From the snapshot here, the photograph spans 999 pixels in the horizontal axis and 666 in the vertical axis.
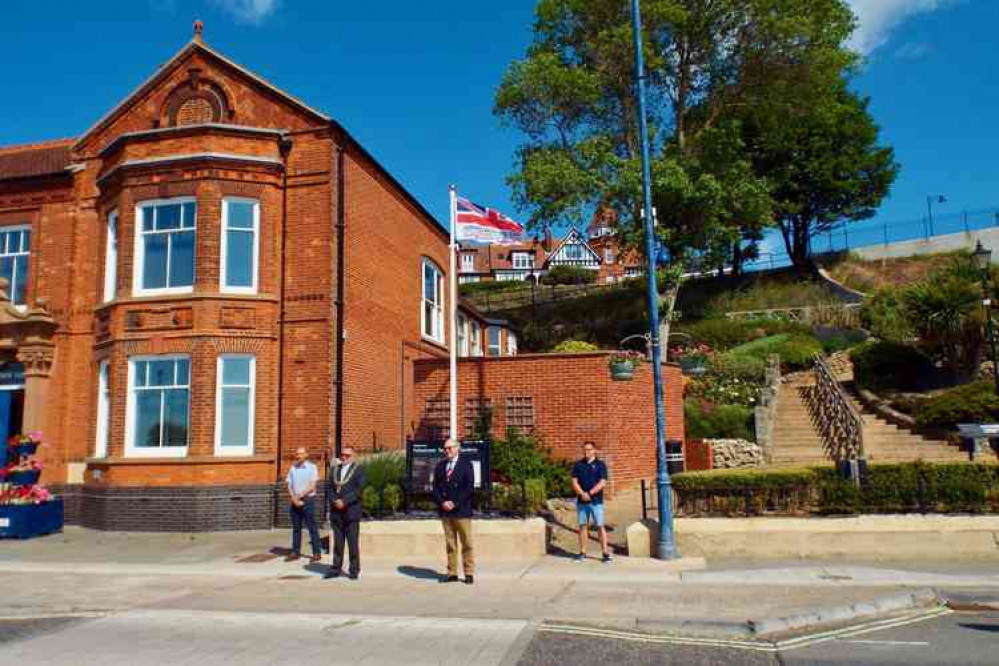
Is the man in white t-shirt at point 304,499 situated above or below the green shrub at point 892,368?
below

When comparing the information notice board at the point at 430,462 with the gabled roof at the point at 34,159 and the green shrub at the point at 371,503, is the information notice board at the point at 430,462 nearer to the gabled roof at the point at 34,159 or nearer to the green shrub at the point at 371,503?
the green shrub at the point at 371,503

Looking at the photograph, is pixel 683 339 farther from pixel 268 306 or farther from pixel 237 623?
pixel 237 623

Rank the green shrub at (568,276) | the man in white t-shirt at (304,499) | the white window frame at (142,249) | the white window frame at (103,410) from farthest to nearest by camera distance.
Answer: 1. the green shrub at (568,276)
2. the white window frame at (103,410)
3. the white window frame at (142,249)
4. the man in white t-shirt at (304,499)

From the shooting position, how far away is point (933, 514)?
1170 centimetres

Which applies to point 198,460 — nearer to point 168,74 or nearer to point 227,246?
point 227,246

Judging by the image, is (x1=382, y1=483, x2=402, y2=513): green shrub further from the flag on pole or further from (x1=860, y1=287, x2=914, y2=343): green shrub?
(x1=860, y1=287, x2=914, y2=343): green shrub

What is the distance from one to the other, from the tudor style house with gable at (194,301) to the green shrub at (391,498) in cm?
363

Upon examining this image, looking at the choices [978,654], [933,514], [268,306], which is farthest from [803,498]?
[268,306]

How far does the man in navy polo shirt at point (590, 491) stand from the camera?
1162 centimetres

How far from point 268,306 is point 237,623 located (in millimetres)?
9791

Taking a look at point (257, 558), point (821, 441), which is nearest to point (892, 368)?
point (821, 441)

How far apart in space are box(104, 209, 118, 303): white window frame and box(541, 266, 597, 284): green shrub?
156ft

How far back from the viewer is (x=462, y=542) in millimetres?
10336

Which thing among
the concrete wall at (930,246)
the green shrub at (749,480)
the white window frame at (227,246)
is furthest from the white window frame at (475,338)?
the concrete wall at (930,246)
